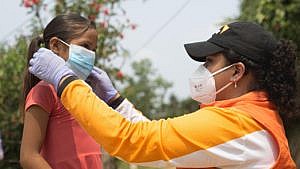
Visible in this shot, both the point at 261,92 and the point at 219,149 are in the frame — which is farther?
the point at 261,92

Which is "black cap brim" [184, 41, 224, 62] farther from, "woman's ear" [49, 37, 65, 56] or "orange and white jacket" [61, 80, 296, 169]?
"woman's ear" [49, 37, 65, 56]

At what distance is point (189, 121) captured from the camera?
2074 mm

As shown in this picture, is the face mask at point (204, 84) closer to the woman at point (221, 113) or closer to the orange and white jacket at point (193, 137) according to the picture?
the woman at point (221, 113)

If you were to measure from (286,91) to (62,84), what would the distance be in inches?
30.7

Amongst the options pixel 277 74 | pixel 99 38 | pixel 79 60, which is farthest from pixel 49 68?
pixel 99 38

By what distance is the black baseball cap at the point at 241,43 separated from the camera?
7.13 ft

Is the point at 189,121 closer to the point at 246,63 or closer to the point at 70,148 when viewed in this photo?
the point at 246,63

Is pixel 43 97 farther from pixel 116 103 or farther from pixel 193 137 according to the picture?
pixel 193 137

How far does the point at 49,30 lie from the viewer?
267 cm

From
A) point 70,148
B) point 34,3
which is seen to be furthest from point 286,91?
point 34,3

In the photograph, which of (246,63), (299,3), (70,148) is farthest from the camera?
(299,3)

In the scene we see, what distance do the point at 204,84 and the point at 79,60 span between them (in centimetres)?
56

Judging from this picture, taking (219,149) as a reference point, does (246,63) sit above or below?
above

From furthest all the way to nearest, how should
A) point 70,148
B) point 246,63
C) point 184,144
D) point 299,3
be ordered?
point 299,3 → point 70,148 → point 246,63 → point 184,144
